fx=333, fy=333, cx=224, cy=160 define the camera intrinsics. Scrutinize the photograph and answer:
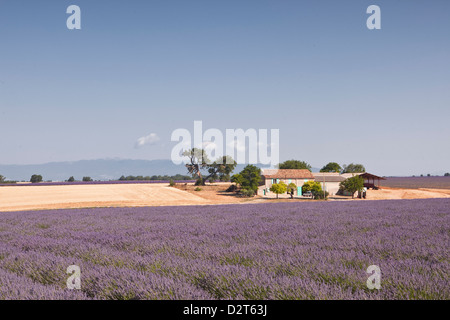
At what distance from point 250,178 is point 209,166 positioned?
832 inches

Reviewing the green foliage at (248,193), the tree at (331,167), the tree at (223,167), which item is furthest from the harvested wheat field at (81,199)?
the tree at (331,167)

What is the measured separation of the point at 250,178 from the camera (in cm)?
4478

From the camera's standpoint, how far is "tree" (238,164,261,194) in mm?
43938

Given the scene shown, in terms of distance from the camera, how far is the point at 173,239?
5793mm

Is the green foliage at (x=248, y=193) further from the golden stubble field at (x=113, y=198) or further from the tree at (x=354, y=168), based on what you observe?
the tree at (x=354, y=168)

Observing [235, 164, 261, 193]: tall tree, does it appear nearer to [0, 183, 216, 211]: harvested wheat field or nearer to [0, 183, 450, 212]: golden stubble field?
[0, 183, 450, 212]: golden stubble field

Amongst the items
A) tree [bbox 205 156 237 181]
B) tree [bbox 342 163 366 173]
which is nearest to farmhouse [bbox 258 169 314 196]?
tree [bbox 205 156 237 181]

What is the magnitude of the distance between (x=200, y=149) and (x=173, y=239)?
210 ft

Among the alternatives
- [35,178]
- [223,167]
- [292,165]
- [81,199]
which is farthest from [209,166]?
[35,178]

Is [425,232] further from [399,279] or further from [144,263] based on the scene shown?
[144,263]

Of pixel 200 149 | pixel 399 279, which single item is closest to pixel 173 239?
pixel 399 279

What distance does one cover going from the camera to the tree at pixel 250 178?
43.9 meters

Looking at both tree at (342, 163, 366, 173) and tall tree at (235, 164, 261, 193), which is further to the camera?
tree at (342, 163, 366, 173)

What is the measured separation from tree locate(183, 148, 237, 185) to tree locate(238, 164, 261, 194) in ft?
59.2
